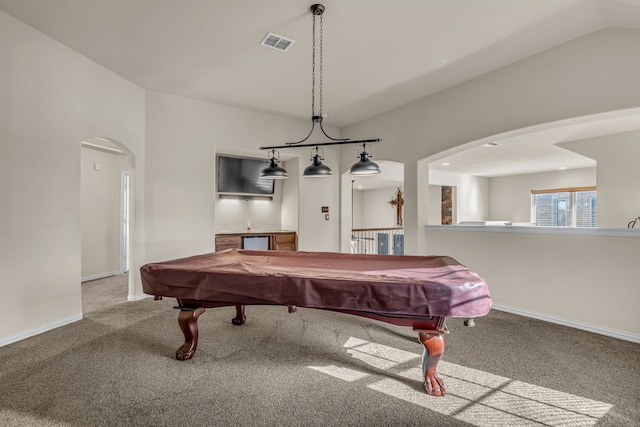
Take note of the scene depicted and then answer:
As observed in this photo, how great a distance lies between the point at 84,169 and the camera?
18.1 ft

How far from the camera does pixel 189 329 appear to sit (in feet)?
8.21

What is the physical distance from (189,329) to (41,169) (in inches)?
92.5

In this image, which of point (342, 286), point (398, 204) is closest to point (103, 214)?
point (342, 286)

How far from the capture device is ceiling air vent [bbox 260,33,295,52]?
10.3ft

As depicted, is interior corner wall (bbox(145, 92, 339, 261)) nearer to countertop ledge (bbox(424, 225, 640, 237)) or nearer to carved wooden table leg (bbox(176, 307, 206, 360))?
carved wooden table leg (bbox(176, 307, 206, 360))

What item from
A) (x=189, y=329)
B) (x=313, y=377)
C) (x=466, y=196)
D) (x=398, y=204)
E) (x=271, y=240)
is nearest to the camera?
(x=313, y=377)

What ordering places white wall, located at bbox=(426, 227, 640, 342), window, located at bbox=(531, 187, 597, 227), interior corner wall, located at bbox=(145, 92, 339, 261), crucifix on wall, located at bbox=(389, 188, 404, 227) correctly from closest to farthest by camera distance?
white wall, located at bbox=(426, 227, 640, 342) → interior corner wall, located at bbox=(145, 92, 339, 261) → window, located at bbox=(531, 187, 597, 227) → crucifix on wall, located at bbox=(389, 188, 404, 227)

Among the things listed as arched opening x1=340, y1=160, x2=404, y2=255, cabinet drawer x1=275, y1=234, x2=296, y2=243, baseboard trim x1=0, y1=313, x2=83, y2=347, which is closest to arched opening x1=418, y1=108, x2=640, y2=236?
arched opening x1=340, y1=160, x2=404, y2=255

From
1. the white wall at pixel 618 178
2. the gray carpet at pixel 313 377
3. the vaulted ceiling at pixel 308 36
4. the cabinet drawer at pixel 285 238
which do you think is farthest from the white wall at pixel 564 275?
the cabinet drawer at pixel 285 238

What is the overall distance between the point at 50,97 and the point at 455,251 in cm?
521

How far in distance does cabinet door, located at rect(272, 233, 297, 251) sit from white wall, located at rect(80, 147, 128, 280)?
3221 millimetres

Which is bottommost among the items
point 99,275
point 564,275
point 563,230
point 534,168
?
point 99,275

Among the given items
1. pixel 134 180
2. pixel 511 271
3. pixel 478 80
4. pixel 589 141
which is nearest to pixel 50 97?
pixel 134 180

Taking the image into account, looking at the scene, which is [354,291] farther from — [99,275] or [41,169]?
[99,275]
